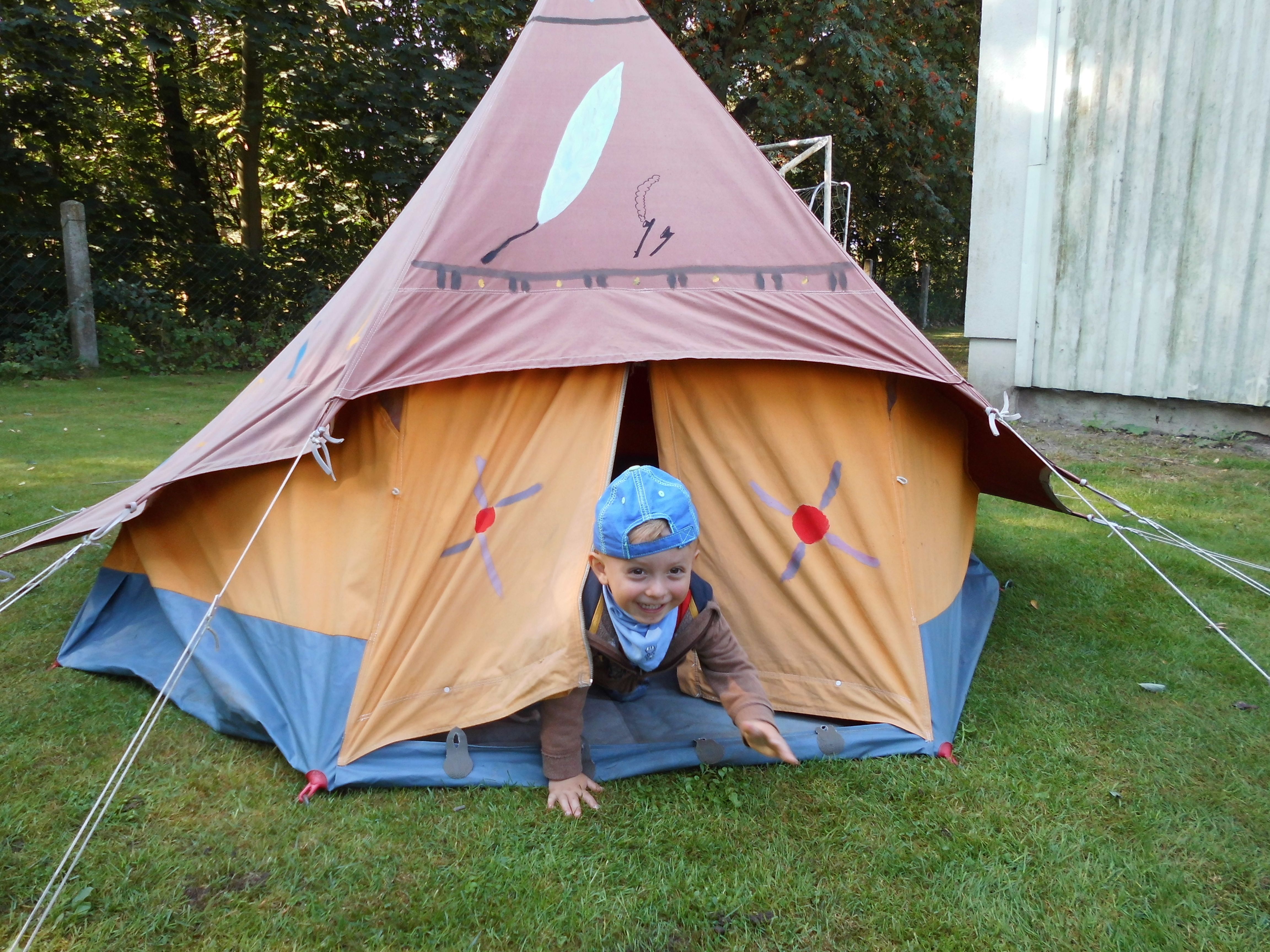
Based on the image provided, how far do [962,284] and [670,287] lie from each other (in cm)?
1931

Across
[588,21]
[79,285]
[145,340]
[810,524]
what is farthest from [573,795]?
[145,340]

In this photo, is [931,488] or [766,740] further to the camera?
[931,488]

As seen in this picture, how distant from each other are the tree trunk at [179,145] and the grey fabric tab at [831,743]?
1156 cm

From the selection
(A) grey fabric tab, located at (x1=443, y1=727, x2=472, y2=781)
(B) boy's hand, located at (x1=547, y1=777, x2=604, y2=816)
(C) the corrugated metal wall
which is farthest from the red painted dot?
(C) the corrugated metal wall

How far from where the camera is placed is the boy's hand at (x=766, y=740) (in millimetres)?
2234

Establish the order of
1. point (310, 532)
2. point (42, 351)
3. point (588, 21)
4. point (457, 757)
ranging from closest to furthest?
point (457, 757) < point (310, 532) < point (588, 21) < point (42, 351)

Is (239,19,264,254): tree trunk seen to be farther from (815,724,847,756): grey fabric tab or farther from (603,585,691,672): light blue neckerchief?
(815,724,847,756): grey fabric tab

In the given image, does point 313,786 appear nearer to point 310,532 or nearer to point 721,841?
point 310,532

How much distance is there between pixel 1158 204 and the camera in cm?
641

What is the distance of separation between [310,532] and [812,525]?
58.1 inches

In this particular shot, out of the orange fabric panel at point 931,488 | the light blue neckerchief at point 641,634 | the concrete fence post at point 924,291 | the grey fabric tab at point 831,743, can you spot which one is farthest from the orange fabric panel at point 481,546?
the concrete fence post at point 924,291

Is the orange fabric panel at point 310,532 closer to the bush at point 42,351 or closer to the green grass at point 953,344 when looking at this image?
the bush at point 42,351

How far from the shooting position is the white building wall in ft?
19.9

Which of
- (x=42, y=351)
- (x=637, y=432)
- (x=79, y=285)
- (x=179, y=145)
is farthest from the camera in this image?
(x=179, y=145)
